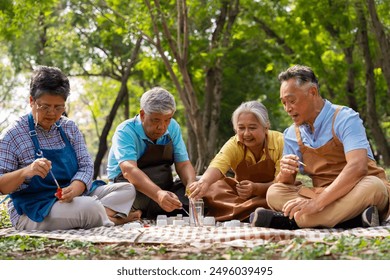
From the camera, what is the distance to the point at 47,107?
205 inches

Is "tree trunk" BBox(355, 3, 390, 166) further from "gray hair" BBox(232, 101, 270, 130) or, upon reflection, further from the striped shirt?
the striped shirt

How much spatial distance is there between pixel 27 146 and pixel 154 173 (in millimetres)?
1429

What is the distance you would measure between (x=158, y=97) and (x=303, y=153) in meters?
1.37

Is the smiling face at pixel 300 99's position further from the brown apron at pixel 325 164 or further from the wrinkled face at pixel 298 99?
the brown apron at pixel 325 164

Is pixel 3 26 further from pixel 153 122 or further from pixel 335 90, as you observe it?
pixel 335 90

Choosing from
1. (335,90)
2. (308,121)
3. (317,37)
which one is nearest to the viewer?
(308,121)

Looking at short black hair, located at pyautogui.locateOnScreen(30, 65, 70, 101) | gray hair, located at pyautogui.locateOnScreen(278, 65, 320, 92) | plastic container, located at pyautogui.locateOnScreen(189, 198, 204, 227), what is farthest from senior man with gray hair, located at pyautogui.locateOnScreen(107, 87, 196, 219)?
gray hair, located at pyautogui.locateOnScreen(278, 65, 320, 92)

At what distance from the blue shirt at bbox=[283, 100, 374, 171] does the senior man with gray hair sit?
3.60 ft

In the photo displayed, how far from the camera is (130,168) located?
19.5ft

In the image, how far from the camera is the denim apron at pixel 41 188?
5.35 m

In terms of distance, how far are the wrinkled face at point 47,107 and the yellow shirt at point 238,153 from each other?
1469 mm

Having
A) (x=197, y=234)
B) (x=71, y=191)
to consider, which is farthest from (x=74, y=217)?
(x=197, y=234)
